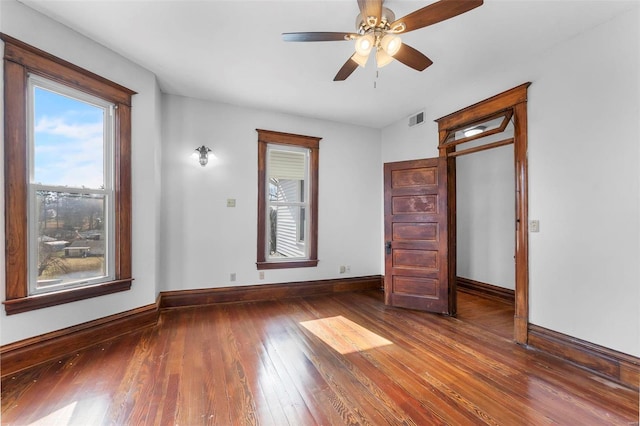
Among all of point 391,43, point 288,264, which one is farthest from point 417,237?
point 391,43

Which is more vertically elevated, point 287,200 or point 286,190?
point 286,190

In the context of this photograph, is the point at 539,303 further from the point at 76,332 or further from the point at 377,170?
the point at 76,332

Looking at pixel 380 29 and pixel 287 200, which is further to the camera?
pixel 287 200

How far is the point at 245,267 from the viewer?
13.2 ft

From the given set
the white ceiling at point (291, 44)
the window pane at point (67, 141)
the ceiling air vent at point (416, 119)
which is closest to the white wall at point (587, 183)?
the white ceiling at point (291, 44)

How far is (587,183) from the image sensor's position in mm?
2297

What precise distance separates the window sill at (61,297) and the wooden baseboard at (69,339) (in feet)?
0.83

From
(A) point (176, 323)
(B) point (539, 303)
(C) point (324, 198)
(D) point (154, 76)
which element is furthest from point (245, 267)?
(B) point (539, 303)

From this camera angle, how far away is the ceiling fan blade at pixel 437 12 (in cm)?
157

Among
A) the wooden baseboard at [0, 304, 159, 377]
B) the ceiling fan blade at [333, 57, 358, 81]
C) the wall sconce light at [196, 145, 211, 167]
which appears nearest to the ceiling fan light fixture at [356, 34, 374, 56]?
the ceiling fan blade at [333, 57, 358, 81]

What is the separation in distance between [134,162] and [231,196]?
50.7 inches

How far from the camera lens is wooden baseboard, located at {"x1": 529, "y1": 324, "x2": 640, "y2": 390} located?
Result: 2010mm

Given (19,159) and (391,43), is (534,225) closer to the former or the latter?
(391,43)

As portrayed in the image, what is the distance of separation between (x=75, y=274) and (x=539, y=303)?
4.42 metres
